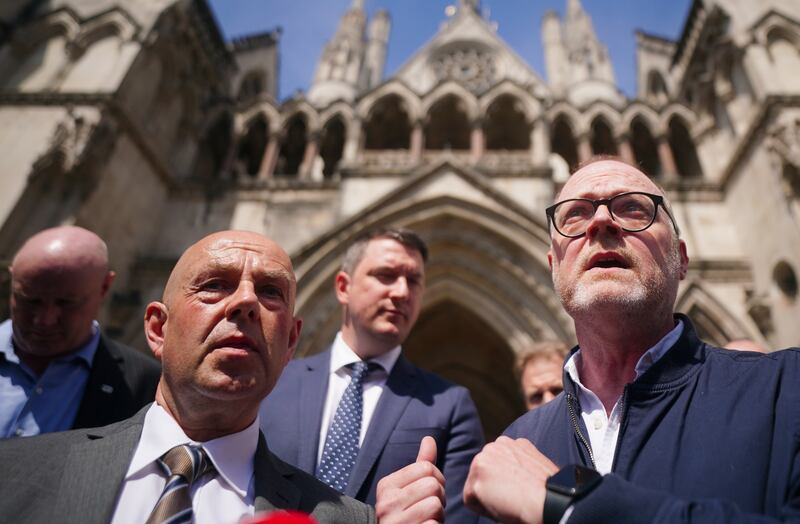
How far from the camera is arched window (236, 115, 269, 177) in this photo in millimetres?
12543

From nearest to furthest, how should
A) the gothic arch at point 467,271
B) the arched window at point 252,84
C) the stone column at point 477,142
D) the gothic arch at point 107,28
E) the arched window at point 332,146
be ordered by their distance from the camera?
the gothic arch at point 467,271 → the gothic arch at point 107,28 → the stone column at point 477,142 → the arched window at point 332,146 → the arched window at point 252,84

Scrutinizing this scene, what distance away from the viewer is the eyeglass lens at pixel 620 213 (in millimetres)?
1831

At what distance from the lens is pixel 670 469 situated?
1336 millimetres

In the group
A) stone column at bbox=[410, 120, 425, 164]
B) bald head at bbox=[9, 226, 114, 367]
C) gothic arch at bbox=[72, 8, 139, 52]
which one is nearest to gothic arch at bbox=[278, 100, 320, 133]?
stone column at bbox=[410, 120, 425, 164]

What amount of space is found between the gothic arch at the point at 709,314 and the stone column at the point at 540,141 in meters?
3.77

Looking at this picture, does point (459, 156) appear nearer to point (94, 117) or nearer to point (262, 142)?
point (262, 142)

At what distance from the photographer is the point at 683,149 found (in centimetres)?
1214

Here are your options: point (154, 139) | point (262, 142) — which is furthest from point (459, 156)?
point (154, 139)

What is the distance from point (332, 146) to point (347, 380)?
1078 centimetres

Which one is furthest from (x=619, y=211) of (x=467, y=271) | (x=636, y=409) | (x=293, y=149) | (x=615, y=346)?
(x=293, y=149)

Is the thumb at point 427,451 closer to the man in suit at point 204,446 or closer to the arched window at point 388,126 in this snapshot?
the man in suit at point 204,446

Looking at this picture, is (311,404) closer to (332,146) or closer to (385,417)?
(385,417)

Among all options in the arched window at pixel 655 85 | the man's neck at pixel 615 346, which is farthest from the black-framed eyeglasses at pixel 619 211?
the arched window at pixel 655 85

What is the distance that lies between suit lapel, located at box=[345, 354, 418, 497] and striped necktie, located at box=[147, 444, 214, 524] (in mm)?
944
